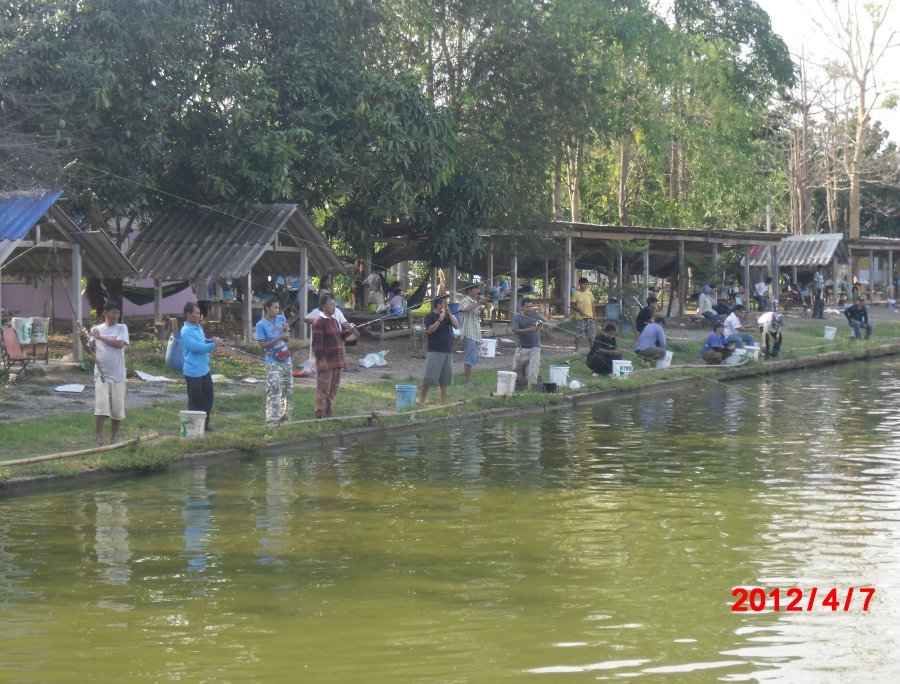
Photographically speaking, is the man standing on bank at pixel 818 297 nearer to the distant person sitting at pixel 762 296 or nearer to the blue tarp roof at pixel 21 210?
the distant person sitting at pixel 762 296

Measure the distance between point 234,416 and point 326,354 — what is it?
69.3 inches

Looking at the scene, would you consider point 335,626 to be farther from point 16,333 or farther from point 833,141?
point 833,141

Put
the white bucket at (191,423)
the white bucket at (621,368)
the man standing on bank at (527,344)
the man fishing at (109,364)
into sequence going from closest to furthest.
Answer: the man fishing at (109,364) < the white bucket at (191,423) < the man standing on bank at (527,344) < the white bucket at (621,368)

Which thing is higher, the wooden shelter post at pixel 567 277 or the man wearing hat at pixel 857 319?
the wooden shelter post at pixel 567 277

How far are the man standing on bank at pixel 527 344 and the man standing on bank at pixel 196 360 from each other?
632 cm

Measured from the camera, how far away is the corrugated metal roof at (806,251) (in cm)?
4444

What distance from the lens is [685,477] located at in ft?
43.7

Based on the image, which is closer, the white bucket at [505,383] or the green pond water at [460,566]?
the green pond water at [460,566]

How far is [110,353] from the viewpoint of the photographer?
1388 centimetres

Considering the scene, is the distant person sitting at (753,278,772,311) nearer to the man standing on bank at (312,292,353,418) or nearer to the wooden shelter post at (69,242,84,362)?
the wooden shelter post at (69,242,84,362)

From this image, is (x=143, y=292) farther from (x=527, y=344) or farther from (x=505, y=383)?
(x=505, y=383)

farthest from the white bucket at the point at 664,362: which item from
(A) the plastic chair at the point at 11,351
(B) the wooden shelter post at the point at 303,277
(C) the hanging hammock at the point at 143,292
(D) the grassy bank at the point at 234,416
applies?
(A) the plastic chair at the point at 11,351

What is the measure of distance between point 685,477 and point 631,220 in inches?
1454

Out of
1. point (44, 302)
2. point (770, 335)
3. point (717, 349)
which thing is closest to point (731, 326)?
point (717, 349)
